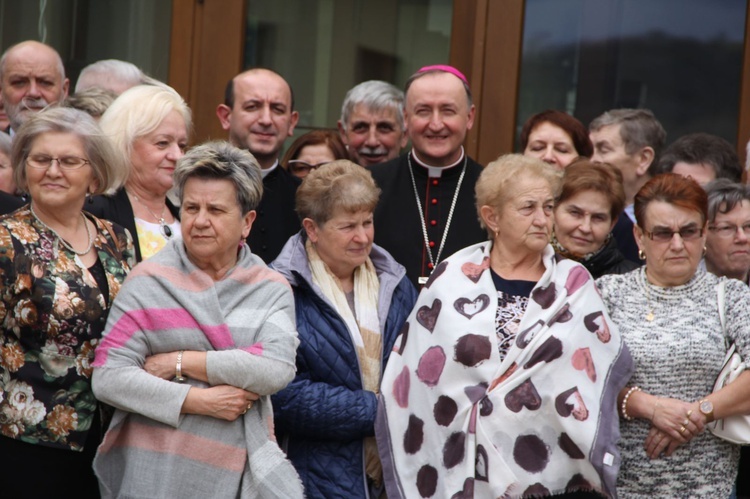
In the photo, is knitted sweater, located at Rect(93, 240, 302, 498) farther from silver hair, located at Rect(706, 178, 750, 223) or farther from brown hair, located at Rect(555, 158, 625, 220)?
silver hair, located at Rect(706, 178, 750, 223)


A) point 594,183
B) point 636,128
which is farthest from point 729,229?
point 636,128

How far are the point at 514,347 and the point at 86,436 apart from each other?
4.83 feet

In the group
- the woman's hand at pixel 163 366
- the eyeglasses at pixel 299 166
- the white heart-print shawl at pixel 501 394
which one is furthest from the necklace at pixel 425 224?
the woman's hand at pixel 163 366

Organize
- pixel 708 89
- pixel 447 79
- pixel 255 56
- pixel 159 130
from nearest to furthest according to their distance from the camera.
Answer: pixel 159 130 → pixel 447 79 → pixel 708 89 → pixel 255 56

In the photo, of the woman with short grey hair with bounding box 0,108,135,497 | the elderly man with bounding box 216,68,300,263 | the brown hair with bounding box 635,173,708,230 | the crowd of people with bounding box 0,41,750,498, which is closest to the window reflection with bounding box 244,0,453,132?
the elderly man with bounding box 216,68,300,263

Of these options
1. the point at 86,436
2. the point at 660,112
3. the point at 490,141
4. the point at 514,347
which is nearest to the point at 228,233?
the point at 86,436

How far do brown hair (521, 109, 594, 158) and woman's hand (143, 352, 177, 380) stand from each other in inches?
92.1

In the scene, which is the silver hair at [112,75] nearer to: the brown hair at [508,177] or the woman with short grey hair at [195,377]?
the woman with short grey hair at [195,377]

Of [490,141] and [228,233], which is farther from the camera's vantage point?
[490,141]

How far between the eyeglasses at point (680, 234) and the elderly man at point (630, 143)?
1.60 meters

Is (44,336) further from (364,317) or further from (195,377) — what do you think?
(364,317)

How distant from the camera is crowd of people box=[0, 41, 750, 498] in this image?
3.59 metres

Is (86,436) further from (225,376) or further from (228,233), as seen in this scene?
(228,233)

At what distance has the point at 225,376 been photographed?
3578 millimetres
